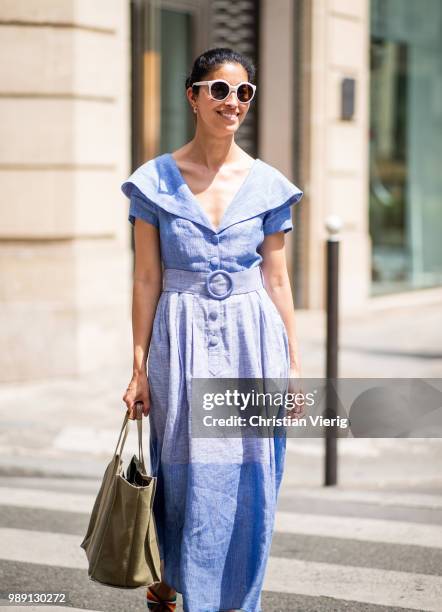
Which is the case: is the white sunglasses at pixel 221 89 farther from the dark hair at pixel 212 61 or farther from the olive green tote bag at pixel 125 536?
the olive green tote bag at pixel 125 536

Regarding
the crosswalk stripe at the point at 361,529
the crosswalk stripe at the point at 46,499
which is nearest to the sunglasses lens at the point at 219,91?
the crosswalk stripe at the point at 361,529

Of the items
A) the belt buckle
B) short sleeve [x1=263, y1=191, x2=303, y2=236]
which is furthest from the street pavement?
short sleeve [x1=263, y1=191, x2=303, y2=236]

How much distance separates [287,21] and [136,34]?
213 cm

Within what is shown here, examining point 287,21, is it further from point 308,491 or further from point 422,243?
point 308,491

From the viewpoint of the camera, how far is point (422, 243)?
51.7ft

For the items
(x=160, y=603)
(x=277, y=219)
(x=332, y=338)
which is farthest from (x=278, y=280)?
(x=332, y=338)

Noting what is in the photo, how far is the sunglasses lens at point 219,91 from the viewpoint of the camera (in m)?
3.96

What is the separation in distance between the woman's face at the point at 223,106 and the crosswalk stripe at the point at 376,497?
9.93ft

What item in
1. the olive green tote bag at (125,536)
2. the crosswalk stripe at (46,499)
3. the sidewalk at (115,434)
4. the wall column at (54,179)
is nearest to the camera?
the olive green tote bag at (125,536)

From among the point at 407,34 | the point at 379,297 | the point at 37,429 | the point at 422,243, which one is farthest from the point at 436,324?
the point at 37,429

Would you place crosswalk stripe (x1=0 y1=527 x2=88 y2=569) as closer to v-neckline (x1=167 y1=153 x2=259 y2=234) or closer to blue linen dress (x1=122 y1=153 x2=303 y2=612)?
blue linen dress (x1=122 y1=153 x2=303 y2=612)

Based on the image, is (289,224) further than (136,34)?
No

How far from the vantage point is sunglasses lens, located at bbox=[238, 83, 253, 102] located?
13.1 feet

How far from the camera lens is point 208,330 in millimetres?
4027
